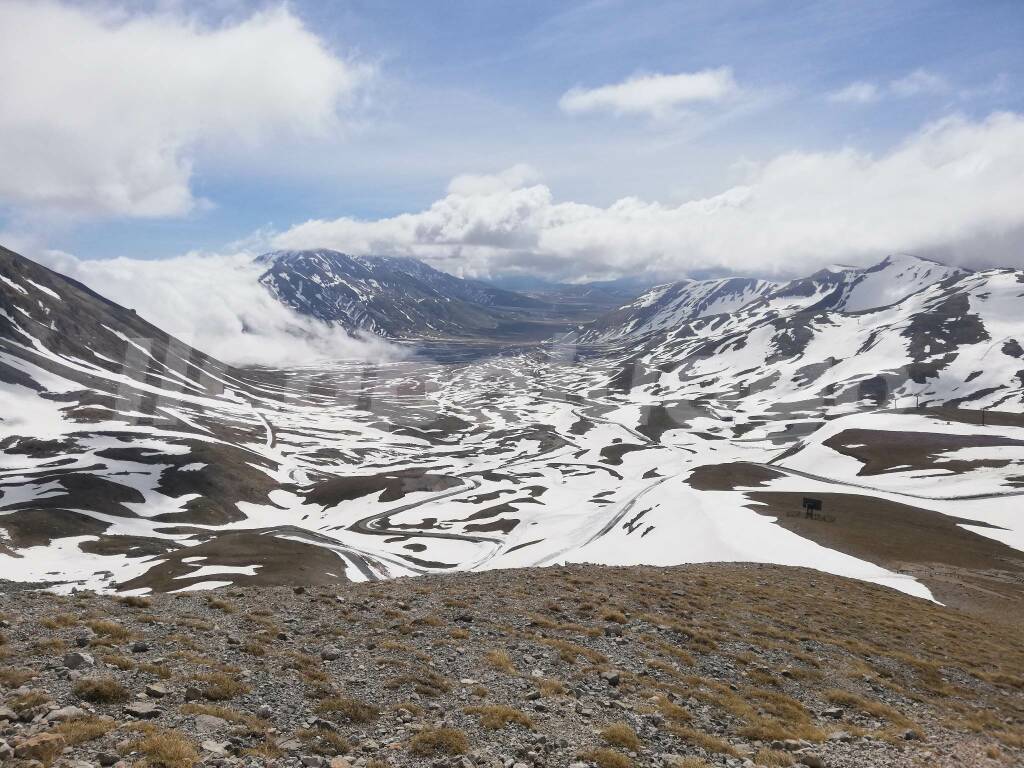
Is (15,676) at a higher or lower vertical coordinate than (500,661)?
higher

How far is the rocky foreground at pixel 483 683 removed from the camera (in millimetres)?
13141

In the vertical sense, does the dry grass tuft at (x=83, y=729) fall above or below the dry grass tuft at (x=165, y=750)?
above

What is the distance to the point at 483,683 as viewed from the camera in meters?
17.6

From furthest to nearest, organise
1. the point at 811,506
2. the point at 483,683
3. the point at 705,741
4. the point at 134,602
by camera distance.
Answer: the point at 811,506 → the point at 134,602 → the point at 483,683 → the point at 705,741

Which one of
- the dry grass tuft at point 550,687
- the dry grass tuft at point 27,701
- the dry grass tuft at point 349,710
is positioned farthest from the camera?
the dry grass tuft at point 550,687

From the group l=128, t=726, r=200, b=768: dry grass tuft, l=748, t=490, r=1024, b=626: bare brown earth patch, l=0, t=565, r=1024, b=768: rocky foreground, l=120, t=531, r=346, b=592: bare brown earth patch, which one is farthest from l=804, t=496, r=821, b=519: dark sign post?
l=128, t=726, r=200, b=768: dry grass tuft

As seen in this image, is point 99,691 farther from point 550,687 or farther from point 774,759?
point 774,759

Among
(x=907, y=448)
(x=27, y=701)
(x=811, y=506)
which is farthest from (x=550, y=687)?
(x=907, y=448)

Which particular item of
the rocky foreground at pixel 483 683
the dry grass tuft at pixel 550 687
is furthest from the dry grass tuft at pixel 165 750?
the dry grass tuft at pixel 550 687

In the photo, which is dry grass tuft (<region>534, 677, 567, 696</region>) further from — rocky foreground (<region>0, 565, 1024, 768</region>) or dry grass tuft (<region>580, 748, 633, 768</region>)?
dry grass tuft (<region>580, 748, 633, 768</region>)

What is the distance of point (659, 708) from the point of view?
663 inches

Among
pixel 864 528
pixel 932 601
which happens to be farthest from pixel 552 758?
pixel 864 528

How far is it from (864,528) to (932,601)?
110ft

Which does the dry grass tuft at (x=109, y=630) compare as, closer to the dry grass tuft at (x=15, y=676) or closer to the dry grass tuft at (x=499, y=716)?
the dry grass tuft at (x=15, y=676)
